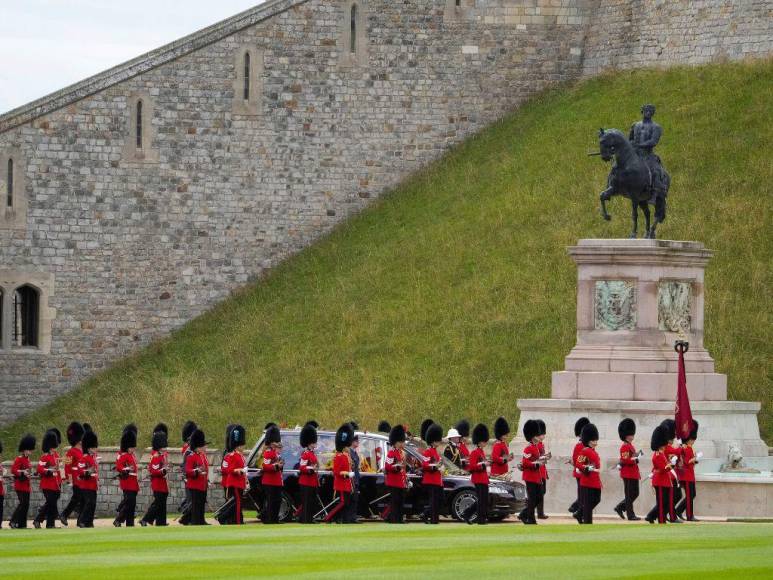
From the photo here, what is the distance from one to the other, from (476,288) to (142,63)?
35.8 feet

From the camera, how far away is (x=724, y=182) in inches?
1836

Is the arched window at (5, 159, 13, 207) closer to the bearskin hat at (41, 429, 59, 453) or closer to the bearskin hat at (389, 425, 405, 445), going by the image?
the bearskin hat at (41, 429, 59, 453)

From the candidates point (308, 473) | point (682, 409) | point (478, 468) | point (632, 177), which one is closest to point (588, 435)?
point (478, 468)

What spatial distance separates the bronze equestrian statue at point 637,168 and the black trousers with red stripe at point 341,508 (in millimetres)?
6849

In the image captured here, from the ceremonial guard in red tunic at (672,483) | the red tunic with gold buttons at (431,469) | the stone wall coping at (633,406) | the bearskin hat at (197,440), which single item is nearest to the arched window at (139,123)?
the stone wall coping at (633,406)

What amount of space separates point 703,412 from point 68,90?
23104mm

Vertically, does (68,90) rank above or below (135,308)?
above

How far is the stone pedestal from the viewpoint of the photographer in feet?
105

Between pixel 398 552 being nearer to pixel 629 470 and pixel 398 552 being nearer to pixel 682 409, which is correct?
pixel 629 470

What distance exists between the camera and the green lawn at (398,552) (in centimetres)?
2027

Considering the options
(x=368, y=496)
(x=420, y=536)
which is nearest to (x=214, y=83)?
(x=368, y=496)

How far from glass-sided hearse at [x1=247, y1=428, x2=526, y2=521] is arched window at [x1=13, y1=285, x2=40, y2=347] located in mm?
19923

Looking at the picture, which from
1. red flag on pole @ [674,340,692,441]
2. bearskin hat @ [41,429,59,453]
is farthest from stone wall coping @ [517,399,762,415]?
bearskin hat @ [41,429,59,453]

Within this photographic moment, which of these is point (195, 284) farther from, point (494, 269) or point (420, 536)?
point (420, 536)
